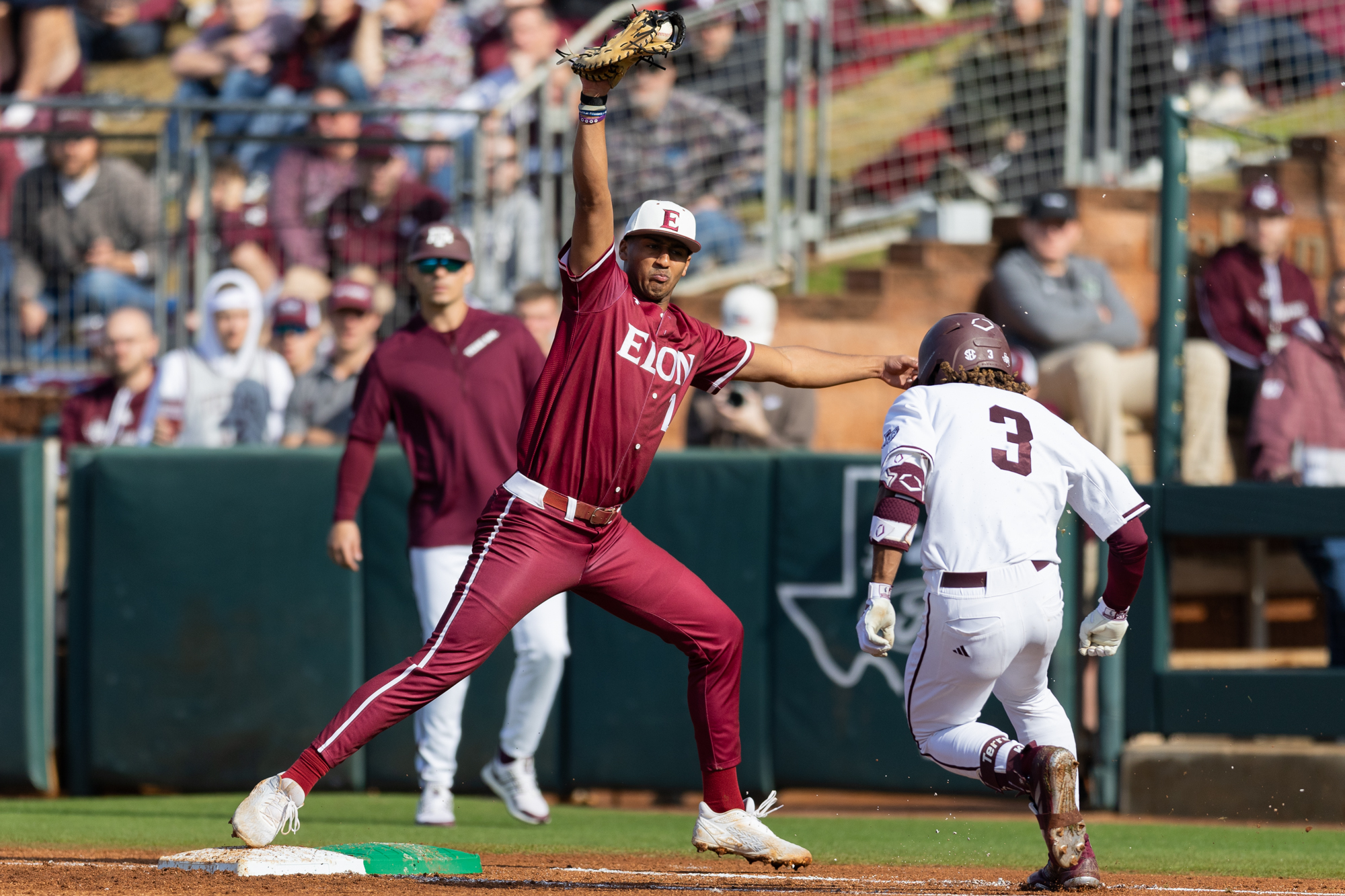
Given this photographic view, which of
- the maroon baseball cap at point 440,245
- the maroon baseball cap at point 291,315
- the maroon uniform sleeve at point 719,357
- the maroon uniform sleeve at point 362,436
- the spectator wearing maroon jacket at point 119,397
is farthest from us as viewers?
the maroon baseball cap at point 291,315

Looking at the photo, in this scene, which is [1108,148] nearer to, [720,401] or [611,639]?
[720,401]

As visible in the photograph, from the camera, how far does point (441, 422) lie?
654 centimetres

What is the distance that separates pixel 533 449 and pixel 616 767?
342 cm

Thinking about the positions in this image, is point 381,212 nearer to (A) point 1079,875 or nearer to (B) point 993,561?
(B) point 993,561

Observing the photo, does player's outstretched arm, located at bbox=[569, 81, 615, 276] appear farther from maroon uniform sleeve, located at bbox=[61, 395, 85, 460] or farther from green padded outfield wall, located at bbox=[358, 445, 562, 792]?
maroon uniform sleeve, located at bbox=[61, 395, 85, 460]

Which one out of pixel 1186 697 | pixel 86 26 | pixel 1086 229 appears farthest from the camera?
pixel 86 26

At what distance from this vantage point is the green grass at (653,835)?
5.82 metres

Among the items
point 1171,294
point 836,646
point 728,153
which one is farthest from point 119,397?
point 1171,294

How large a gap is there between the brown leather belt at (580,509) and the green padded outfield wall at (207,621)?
3464mm

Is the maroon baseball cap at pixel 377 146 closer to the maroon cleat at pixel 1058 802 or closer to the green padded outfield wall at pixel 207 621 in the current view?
the green padded outfield wall at pixel 207 621

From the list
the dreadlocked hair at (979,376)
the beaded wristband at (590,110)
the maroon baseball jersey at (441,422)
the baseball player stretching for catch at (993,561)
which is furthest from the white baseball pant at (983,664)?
the maroon baseball jersey at (441,422)

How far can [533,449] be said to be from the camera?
4.91 meters

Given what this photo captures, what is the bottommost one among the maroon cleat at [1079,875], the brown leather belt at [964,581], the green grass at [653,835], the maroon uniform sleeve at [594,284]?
the green grass at [653,835]

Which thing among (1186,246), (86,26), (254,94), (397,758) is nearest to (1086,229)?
(1186,246)
